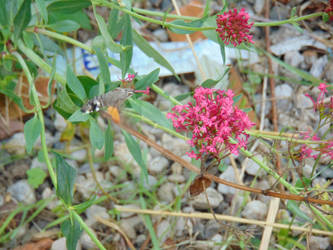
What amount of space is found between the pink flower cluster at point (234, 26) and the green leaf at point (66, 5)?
0.45 m

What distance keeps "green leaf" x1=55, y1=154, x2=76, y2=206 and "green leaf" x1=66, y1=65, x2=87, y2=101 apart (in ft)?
0.54

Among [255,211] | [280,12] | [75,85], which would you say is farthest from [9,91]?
[280,12]

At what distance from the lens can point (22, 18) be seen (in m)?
1.13

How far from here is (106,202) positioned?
142 cm

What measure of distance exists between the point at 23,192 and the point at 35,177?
65mm

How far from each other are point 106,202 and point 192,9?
3.00 feet

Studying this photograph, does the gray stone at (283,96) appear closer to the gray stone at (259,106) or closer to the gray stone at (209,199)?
the gray stone at (259,106)

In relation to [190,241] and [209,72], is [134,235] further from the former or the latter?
[209,72]

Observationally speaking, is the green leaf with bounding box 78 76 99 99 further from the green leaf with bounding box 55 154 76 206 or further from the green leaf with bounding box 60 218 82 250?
the green leaf with bounding box 60 218 82 250

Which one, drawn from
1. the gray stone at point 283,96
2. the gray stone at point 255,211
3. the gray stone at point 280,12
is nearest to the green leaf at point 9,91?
the gray stone at point 255,211

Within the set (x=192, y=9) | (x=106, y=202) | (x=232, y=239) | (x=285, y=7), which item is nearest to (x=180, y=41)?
(x=192, y=9)

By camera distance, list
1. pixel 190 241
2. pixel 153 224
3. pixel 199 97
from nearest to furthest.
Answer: pixel 199 97, pixel 190 241, pixel 153 224

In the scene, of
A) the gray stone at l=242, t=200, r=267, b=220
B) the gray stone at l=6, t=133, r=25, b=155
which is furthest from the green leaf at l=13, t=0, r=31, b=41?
the gray stone at l=242, t=200, r=267, b=220

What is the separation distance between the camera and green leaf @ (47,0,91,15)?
48.8 inches
